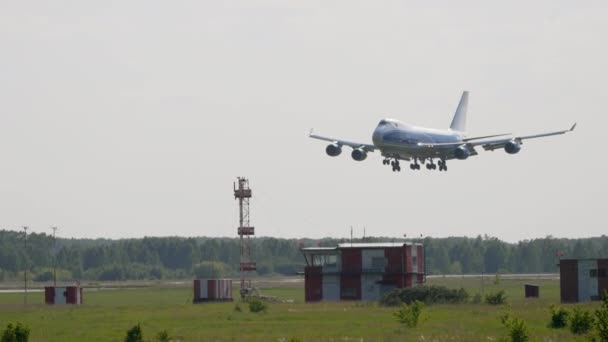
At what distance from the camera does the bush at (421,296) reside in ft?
383

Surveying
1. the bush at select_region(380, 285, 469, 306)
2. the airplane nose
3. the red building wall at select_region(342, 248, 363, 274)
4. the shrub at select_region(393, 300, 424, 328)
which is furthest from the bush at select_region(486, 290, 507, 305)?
the shrub at select_region(393, 300, 424, 328)

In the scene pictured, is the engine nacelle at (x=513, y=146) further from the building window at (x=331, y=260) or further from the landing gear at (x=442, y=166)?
the building window at (x=331, y=260)

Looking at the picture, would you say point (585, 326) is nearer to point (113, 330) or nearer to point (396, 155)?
point (113, 330)

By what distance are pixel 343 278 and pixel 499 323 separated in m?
42.5

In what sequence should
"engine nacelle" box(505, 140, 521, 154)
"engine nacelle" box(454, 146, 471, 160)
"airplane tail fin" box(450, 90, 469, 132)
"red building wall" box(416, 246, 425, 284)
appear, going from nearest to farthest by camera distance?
"engine nacelle" box(505, 140, 521, 154) < "engine nacelle" box(454, 146, 471, 160) < "red building wall" box(416, 246, 425, 284) < "airplane tail fin" box(450, 90, 469, 132)

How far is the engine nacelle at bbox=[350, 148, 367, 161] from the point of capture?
4895 inches

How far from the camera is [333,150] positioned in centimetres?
12438

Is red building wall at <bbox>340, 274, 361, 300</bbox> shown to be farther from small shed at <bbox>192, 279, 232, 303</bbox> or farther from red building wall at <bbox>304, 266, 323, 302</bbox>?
small shed at <bbox>192, 279, 232, 303</bbox>

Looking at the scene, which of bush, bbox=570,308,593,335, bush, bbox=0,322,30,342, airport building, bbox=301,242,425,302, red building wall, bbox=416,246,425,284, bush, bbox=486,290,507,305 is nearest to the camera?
bush, bbox=0,322,30,342

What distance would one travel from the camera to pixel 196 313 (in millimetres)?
110000

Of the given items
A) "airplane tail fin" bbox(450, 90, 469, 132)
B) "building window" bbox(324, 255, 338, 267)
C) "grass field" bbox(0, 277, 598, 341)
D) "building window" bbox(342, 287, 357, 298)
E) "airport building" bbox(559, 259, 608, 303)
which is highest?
"airplane tail fin" bbox(450, 90, 469, 132)

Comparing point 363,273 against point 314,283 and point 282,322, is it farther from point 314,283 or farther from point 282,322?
point 282,322

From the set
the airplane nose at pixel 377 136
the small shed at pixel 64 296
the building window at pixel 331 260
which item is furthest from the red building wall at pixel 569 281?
the small shed at pixel 64 296

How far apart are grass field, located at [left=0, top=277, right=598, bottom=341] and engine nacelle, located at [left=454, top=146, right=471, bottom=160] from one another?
50.7ft
